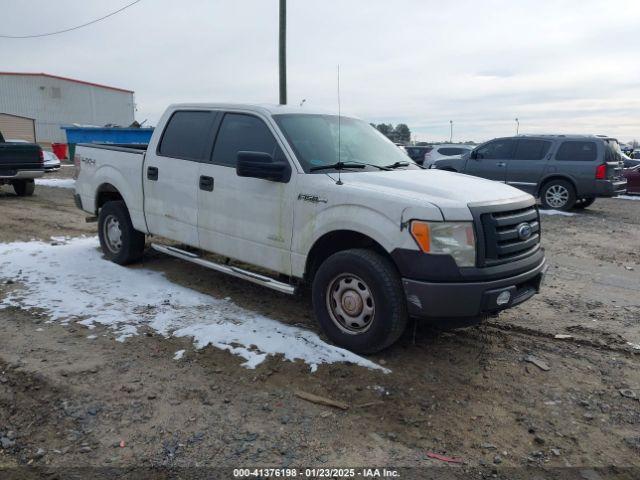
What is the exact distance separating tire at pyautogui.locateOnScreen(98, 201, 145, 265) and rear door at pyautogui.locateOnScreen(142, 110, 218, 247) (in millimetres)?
506

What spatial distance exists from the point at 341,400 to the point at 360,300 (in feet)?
2.70

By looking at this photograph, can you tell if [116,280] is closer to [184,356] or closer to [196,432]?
[184,356]

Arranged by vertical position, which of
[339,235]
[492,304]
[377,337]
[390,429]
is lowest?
[390,429]

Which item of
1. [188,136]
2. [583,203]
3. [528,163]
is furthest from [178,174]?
[583,203]

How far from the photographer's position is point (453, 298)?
11.8 feet

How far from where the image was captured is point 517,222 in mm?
4023

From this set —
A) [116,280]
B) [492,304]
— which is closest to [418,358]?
[492,304]

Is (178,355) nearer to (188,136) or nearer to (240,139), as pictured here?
(240,139)

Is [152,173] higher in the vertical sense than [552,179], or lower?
higher

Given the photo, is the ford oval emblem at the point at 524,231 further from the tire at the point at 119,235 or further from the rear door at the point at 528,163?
the rear door at the point at 528,163

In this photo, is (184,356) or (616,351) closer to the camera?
(184,356)

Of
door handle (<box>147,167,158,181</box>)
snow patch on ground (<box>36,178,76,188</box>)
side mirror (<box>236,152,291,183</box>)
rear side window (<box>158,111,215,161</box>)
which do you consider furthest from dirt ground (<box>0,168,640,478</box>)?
snow patch on ground (<box>36,178,76,188</box>)

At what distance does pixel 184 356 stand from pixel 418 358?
1.85m

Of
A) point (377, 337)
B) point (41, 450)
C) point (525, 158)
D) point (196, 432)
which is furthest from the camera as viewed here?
point (525, 158)
